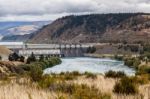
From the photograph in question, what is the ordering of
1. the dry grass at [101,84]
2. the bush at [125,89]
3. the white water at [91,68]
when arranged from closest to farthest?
the bush at [125,89] < the dry grass at [101,84] < the white water at [91,68]

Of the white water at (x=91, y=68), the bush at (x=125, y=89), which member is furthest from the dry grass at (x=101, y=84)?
the white water at (x=91, y=68)

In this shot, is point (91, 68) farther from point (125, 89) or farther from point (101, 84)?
point (125, 89)

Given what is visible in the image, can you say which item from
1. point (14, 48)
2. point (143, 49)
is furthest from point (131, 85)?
point (14, 48)

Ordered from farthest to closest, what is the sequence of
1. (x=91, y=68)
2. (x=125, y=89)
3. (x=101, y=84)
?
(x=91, y=68) → (x=101, y=84) → (x=125, y=89)

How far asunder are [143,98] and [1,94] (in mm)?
3576

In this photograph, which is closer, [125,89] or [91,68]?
[125,89]

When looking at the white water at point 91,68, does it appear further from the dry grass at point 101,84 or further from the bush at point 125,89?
the bush at point 125,89

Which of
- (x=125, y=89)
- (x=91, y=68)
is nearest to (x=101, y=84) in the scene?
(x=125, y=89)

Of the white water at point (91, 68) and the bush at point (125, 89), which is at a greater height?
the bush at point (125, 89)

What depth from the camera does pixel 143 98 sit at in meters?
10.6

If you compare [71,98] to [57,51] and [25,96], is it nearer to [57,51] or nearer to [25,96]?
[25,96]

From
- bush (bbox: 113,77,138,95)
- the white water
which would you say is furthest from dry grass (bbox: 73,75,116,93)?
the white water

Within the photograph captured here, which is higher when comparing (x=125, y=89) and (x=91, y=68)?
(x=125, y=89)

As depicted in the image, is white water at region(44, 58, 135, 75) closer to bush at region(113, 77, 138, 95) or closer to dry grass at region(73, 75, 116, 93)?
dry grass at region(73, 75, 116, 93)
